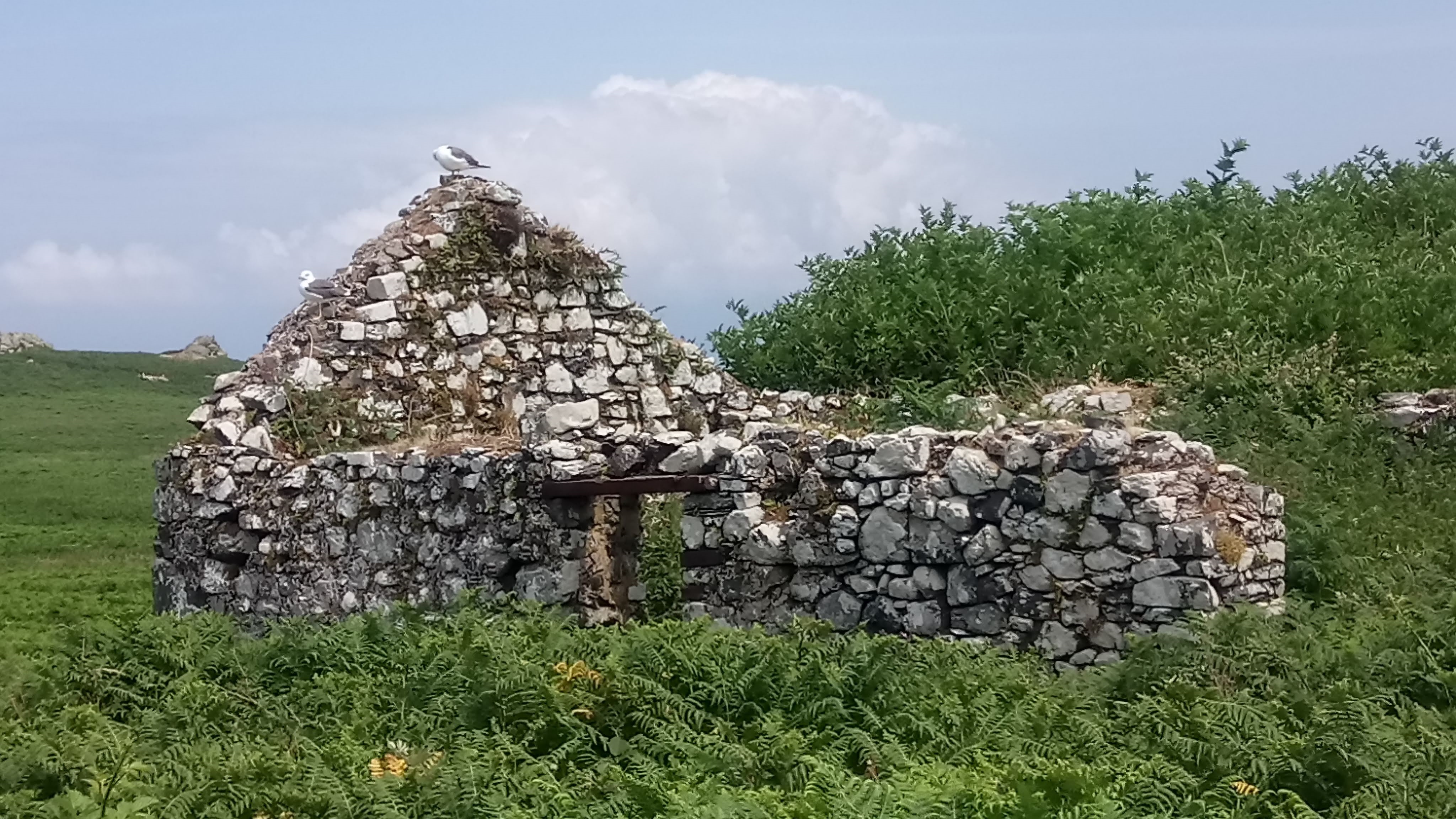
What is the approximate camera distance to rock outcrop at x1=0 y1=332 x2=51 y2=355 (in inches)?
3068

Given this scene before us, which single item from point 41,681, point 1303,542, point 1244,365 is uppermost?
point 1244,365

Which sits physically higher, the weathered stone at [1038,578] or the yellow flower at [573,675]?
the weathered stone at [1038,578]

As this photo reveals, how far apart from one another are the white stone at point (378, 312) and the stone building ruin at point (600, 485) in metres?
0.02

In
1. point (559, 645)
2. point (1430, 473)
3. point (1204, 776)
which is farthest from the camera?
point (1430, 473)

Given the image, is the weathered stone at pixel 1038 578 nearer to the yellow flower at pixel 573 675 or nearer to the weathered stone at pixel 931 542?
the weathered stone at pixel 931 542

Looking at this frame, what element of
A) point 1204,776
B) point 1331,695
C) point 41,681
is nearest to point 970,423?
point 1331,695

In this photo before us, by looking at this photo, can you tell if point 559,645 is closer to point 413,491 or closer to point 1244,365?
point 413,491

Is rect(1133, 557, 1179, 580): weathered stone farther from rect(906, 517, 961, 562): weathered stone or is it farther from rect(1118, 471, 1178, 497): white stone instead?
rect(906, 517, 961, 562): weathered stone

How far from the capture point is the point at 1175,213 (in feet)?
59.3

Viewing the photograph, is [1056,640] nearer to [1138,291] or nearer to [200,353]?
[1138,291]

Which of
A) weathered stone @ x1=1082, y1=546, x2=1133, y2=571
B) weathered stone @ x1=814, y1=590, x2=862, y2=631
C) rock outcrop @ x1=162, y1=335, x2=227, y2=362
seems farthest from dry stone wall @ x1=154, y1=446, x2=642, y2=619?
rock outcrop @ x1=162, y1=335, x2=227, y2=362

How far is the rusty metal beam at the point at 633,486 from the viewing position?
405 inches

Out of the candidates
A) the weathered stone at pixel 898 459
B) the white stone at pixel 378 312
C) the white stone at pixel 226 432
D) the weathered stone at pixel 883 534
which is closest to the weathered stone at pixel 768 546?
the weathered stone at pixel 883 534

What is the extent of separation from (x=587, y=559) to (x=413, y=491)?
1.74 m
